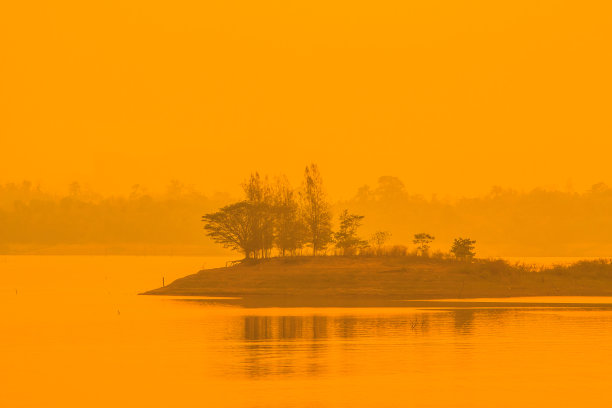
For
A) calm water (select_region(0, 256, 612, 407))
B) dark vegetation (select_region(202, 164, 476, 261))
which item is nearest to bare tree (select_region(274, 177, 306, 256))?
dark vegetation (select_region(202, 164, 476, 261))

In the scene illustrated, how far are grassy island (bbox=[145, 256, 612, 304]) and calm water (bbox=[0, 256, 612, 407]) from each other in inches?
745

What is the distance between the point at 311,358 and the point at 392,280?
54.2 m

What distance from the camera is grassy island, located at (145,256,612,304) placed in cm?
10056

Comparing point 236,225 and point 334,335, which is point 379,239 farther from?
point 334,335

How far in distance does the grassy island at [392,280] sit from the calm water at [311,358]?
62.1 feet

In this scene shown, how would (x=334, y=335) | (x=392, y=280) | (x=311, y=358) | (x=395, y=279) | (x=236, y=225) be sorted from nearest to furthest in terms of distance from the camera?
(x=311, y=358) < (x=334, y=335) < (x=392, y=280) < (x=395, y=279) < (x=236, y=225)

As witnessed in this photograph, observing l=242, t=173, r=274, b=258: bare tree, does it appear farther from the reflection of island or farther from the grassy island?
the reflection of island

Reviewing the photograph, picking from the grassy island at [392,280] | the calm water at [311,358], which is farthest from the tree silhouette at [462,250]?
the calm water at [311,358]

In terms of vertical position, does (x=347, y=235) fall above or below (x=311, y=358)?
above

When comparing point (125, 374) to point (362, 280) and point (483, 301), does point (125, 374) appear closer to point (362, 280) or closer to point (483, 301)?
point (483, 301)

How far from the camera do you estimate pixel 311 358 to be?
48406mm

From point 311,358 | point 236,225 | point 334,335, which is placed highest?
point 236,225

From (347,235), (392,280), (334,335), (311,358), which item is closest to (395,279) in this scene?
(392,280)

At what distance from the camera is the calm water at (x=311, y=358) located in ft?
121
